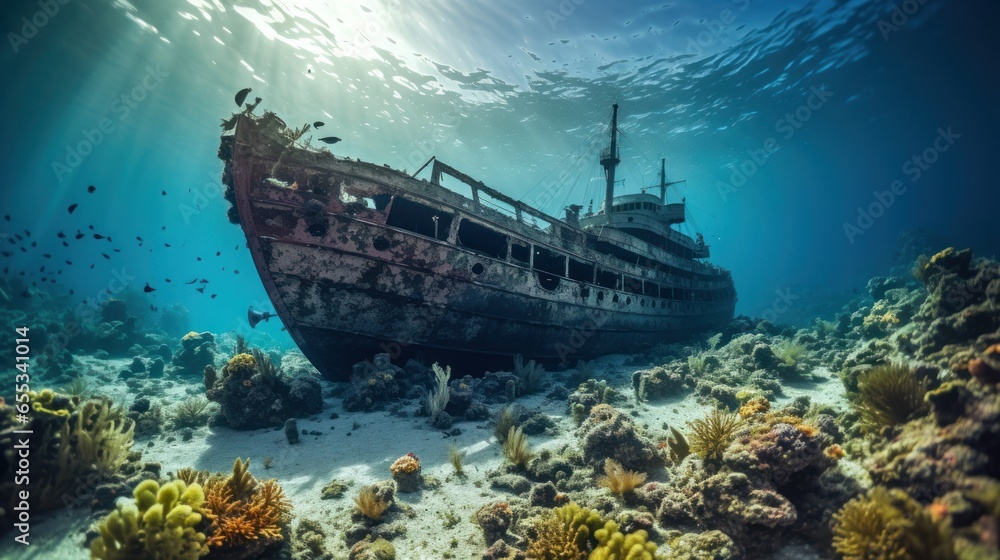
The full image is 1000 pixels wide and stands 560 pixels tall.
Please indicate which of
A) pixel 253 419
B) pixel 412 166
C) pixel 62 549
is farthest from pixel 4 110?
pixel 62 549

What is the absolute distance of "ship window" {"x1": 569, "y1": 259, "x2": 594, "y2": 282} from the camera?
13.5 metres

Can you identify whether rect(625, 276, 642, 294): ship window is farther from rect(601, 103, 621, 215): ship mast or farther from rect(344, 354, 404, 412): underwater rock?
rect(344, 354, 404, 412): underwater rock

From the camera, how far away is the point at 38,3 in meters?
20.1

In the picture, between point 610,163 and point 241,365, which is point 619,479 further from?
point 610,163

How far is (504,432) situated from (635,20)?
24018 mm

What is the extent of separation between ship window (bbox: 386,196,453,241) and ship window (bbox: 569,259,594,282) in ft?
17.8

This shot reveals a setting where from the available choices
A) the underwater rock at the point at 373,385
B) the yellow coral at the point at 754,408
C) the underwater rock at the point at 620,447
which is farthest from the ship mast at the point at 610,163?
the underwater rock at the point at 620,447

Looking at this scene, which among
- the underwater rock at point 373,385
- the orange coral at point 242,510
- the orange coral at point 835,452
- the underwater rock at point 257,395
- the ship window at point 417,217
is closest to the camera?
the orange coral at point 242,510

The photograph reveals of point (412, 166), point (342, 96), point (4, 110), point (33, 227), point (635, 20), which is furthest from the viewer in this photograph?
point (33, 227)

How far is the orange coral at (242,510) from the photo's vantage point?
3621 mm

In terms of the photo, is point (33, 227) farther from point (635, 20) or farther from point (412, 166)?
point (635, 20)

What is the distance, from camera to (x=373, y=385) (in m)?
9.08

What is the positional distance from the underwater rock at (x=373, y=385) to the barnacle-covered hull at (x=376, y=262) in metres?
0.37

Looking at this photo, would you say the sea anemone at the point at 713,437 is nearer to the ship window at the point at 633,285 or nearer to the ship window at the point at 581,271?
the ship window at the point at 581,271
